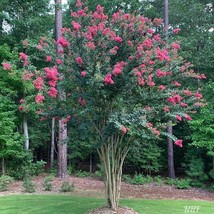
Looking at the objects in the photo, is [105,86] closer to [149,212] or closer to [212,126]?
[149,212]

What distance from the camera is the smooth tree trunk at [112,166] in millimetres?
5375

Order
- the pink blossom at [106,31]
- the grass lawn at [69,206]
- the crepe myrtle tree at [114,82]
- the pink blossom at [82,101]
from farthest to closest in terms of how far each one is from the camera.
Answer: the grass lawn at [69,206] < the pink blossom at [82,101] < the pink blossom at [106,31] < the crepe myrtle tree at [114,82]

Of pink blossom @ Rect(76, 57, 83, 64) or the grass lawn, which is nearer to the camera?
pink blossom @ Rect(76, 57, 83, 64)

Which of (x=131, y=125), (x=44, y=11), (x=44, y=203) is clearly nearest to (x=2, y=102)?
(x=44, y=11)

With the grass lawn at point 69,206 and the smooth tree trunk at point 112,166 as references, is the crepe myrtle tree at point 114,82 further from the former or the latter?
the grass lawn at point 69,206

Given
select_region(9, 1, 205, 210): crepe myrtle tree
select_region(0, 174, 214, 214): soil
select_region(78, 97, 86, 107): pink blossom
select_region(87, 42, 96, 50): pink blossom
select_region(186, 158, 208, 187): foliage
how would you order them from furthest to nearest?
select_region(186, 158, 208, 187): foliage < select_region(0, 174, 214, 214): soil < select_region(78, 97, 86, 107): pink blossom < select_region(9, 1, 205, 210): crepe myrtle tree < select_region(87, 42, 96, 50): pink blossom

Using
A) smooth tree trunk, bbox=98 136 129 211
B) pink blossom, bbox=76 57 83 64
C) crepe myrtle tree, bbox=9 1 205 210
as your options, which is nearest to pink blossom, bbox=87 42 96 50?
crepe myrtle tree, bbox=9 1 205 210

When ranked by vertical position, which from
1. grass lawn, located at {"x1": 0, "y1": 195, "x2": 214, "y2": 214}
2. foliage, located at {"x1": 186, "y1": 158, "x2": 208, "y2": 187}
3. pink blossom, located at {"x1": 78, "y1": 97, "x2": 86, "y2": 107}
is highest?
pink blossom, located at {"x1": 78, "y1": 97, "x2": 86, "y2": 107}

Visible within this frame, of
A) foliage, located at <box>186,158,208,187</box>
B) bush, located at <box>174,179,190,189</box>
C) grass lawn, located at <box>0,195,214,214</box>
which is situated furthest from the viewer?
foliage, located at <box>186,158,208,187</box>

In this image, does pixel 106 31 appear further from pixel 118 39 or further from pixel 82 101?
pixel 82 101

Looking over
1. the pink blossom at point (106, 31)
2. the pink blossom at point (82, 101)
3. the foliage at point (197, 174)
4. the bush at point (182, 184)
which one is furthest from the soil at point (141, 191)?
the pink blossom at point (106, 31)

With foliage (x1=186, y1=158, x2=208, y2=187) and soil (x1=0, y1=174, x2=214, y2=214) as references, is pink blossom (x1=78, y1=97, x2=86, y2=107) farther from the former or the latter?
foliage (x1=186, y1=158, x2=208, y2=187)

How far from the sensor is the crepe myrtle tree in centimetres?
483

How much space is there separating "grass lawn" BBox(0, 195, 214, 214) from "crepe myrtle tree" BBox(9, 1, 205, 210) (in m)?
0.95
